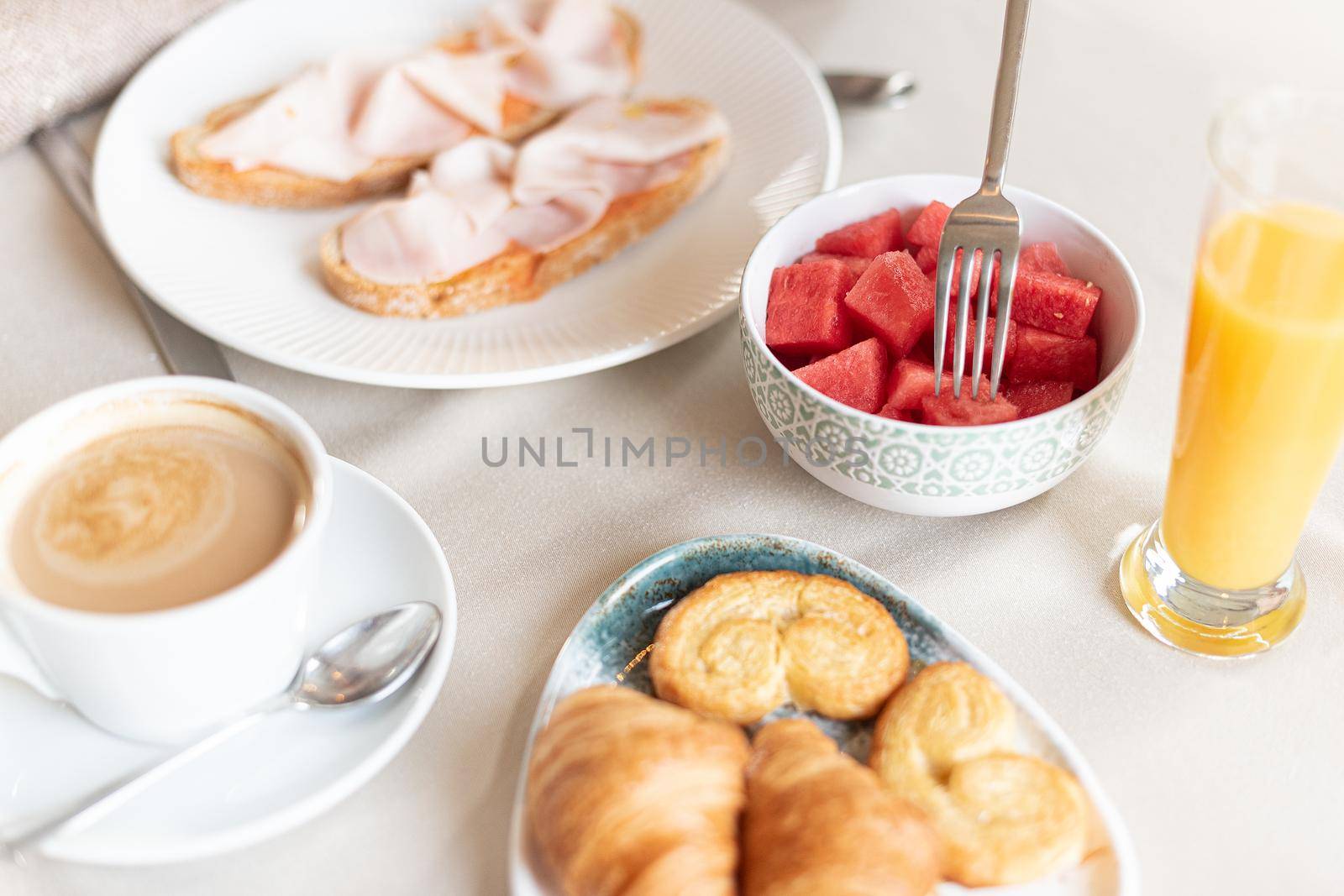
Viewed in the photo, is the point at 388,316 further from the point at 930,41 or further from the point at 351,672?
the point at 930,41

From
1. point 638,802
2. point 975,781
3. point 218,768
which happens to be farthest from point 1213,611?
point 218,768

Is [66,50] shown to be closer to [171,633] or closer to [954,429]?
[171,633]

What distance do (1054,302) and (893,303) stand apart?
145mm

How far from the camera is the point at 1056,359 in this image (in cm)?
96

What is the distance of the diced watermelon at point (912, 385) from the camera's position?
94 centimetres

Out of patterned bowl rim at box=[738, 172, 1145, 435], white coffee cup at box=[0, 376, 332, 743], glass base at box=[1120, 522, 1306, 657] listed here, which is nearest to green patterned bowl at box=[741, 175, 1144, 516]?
patterned bowl rim at box=[738, 172, 1145, 435]

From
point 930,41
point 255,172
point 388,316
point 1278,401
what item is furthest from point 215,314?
point 930,41

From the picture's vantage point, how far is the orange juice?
69cm

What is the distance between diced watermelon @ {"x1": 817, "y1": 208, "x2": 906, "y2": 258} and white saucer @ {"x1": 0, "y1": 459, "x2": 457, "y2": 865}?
0.50 m

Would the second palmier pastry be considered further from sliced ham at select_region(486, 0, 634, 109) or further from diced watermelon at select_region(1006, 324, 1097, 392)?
sliced ham at select_region(486, 0, 634, 109)

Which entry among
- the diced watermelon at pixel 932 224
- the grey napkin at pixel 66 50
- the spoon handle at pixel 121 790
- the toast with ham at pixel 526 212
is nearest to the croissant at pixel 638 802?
the spoon handle at pixel 121 790

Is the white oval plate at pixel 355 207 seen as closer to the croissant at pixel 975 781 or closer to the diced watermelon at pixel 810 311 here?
the diced watermelon at pixel 810 311

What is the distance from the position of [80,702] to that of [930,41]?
1460 millimetres

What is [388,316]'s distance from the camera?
122 centimetres
